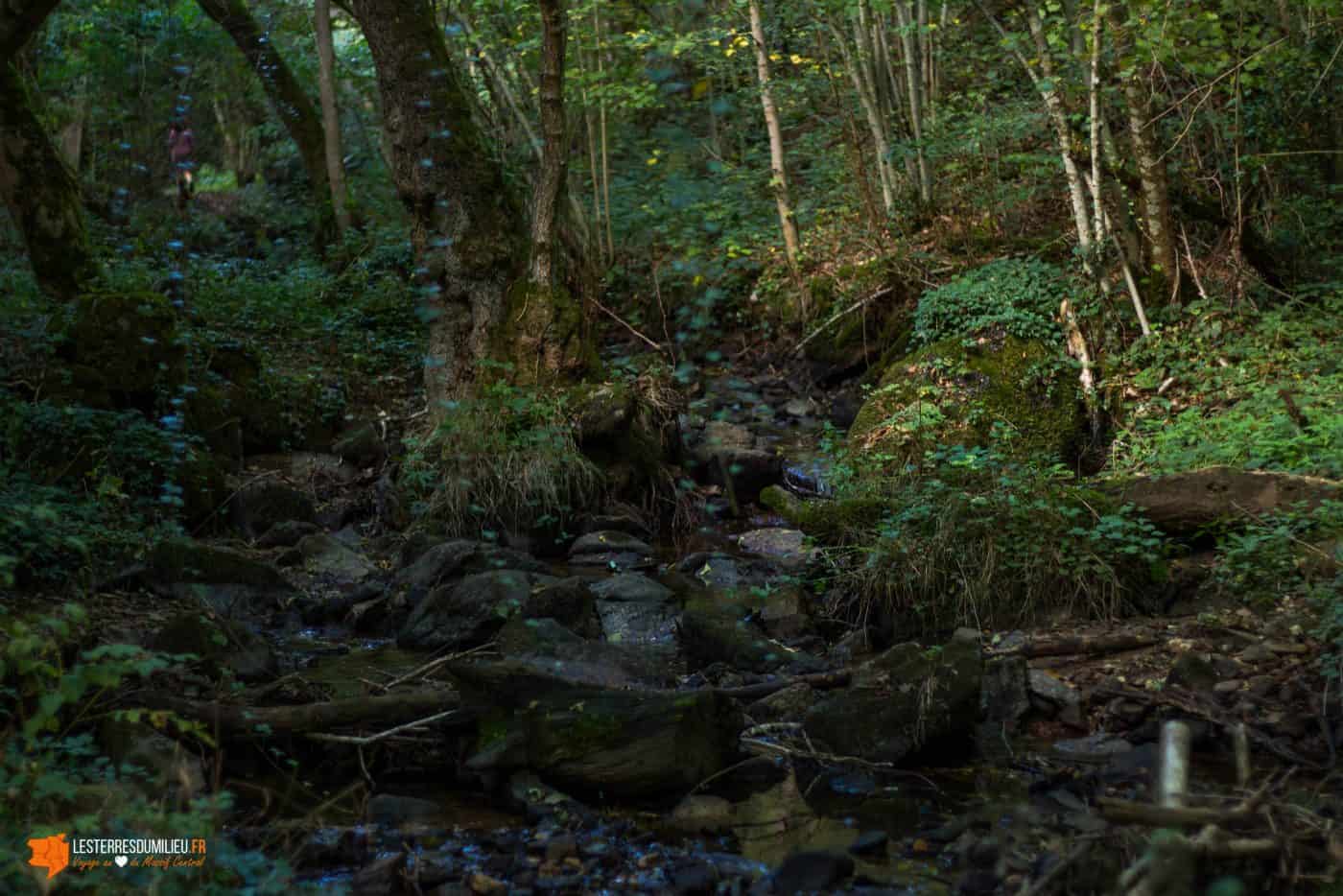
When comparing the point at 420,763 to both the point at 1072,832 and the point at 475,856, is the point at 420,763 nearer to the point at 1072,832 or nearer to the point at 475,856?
the point at 475,856

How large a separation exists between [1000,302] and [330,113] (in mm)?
8591

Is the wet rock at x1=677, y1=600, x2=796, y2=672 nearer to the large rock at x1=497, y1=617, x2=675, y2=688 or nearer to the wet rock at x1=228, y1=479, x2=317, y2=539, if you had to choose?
the large rock at x1=497, y1=617, x2=675, y2=688

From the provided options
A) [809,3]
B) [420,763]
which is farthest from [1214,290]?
[420,763]

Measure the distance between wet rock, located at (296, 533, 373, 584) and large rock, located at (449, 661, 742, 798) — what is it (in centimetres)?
321

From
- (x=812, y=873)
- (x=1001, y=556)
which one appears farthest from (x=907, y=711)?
(x=1001, y=556)

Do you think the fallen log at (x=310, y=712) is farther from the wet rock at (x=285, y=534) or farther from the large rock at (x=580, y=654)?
the wet rock at (x=285, y=534)

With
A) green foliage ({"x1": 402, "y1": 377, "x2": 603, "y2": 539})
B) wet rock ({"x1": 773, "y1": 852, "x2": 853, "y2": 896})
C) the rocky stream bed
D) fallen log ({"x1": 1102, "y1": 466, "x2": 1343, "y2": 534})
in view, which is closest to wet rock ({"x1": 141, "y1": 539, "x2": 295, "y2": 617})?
the rocky stream bed

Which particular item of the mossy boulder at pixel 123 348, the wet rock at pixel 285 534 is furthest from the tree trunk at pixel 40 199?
the wet rock at pixel 285 534

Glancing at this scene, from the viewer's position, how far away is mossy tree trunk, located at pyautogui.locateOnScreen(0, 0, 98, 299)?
882cm

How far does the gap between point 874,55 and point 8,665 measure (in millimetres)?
11426

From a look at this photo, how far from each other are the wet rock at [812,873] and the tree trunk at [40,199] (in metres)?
8.09

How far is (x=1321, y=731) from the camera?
4359 mm

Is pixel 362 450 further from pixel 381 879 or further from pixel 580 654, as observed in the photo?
pixel 381 879

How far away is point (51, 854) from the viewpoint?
281 cm
